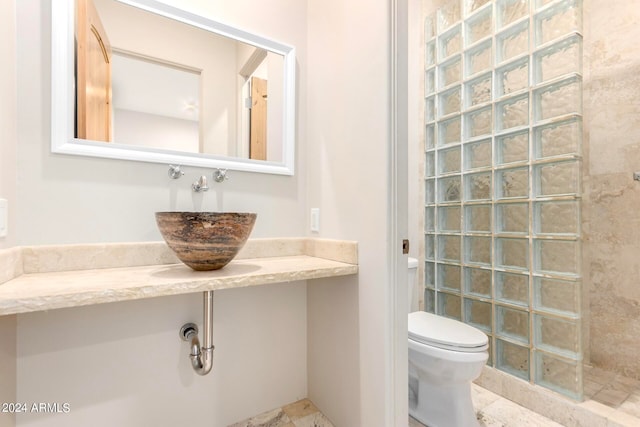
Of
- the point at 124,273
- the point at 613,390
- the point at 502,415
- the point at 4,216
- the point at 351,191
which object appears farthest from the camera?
the point at 613,390

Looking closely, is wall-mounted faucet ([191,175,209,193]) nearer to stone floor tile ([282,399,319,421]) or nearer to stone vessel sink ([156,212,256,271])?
stone vessel sink ([156,212,256,271])

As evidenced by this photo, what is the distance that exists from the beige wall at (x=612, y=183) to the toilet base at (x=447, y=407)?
1117 millimetres

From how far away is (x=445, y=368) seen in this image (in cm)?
127

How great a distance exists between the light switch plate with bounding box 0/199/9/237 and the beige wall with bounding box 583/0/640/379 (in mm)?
2746

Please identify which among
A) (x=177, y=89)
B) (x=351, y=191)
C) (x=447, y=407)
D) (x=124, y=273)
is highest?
(x=177, y=89)

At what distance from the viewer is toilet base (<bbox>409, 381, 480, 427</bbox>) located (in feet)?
4.33

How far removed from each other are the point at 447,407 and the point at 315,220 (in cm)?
104

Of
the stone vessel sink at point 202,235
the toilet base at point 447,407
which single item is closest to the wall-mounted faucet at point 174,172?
the stone vessel sink at point 202,235

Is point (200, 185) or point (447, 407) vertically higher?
point (200, 185)

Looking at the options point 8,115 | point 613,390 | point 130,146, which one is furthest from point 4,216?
point 613,390

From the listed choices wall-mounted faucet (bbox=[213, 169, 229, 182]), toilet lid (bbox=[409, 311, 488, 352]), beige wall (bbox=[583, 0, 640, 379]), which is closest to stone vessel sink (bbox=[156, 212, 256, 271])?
wall-mounted faucet (bbox=[213, 169, 229, 182])

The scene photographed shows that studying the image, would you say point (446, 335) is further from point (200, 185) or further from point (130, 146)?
point (130, 146)

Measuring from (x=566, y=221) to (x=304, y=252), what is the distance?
126cm

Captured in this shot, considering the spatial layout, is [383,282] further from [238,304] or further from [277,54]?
[277,54]
